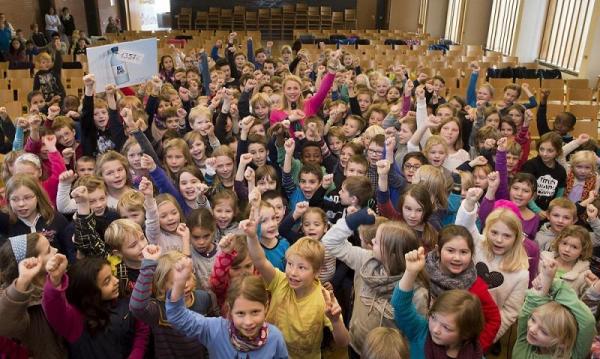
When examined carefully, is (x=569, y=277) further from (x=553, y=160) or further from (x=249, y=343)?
(x=249, y=343)

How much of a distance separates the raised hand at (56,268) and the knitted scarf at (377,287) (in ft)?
4.30

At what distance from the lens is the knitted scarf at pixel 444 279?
2214mm

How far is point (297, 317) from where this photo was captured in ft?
6.95

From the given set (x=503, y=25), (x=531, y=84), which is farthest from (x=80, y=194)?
(x=503, y=25)

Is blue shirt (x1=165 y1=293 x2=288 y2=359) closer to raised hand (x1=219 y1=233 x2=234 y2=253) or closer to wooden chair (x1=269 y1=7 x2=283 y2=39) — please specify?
raised hand (x1=219 y1=233 x2=234 y2=253)

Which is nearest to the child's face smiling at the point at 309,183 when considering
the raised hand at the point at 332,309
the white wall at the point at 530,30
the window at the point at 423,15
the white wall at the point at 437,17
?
the raised hand at the point at 332,309

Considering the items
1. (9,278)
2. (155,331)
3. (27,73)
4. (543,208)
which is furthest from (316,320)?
(27,73)

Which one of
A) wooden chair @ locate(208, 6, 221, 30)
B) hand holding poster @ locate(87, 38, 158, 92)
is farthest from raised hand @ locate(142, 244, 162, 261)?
wooden chair @ locate(208, 6, 221, 30)

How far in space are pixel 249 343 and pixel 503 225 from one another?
4.97ft

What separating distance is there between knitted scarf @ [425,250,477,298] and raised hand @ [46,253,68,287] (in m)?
1.64

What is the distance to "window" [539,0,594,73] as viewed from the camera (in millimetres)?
A: 8695

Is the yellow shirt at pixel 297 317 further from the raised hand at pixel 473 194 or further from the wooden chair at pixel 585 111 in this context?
the wooden chair at pixel 585 111

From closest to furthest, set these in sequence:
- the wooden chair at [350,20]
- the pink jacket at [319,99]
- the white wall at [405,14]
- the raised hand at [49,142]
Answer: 1. the raised hand at [49,142]
2. the pink jacket at [319,99]
3. the white wall at [405,14]
4. the wooden chair at [350,20]

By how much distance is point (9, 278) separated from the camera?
2.08m
